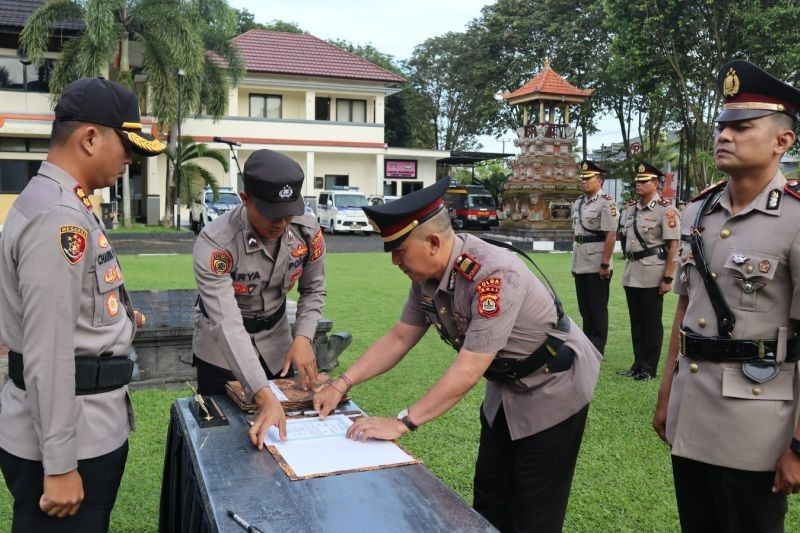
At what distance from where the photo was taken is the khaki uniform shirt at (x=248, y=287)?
2.51 meters

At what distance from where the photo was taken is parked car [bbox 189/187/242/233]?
20.1 meters

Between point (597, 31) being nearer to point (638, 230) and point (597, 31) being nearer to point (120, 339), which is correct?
point (638, 230)

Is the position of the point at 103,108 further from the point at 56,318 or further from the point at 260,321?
the point at 260,321

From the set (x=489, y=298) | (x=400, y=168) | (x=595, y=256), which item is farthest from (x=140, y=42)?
(x=489, y=298)

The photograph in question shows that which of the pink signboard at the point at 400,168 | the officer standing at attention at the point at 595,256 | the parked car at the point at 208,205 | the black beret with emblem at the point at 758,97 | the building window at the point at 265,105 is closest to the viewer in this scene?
the black beret with emblem at the point at 758,97

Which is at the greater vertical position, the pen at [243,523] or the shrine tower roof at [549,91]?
the shrine tower roof at [549,91]

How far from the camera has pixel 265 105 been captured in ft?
90.7

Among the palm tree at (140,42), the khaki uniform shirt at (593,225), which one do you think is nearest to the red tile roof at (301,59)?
the palm tree at (140,42)

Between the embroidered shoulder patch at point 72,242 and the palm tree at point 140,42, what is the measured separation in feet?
56.9

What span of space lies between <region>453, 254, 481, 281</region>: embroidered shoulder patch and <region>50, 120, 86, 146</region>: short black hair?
1.10 meters

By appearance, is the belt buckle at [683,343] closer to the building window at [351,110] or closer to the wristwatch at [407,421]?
the wristwatch at [407,421]

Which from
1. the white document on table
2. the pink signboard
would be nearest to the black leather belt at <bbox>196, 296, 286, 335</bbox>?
the white document on table

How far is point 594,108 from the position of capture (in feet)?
98.7

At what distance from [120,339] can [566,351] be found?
132 centimetres
